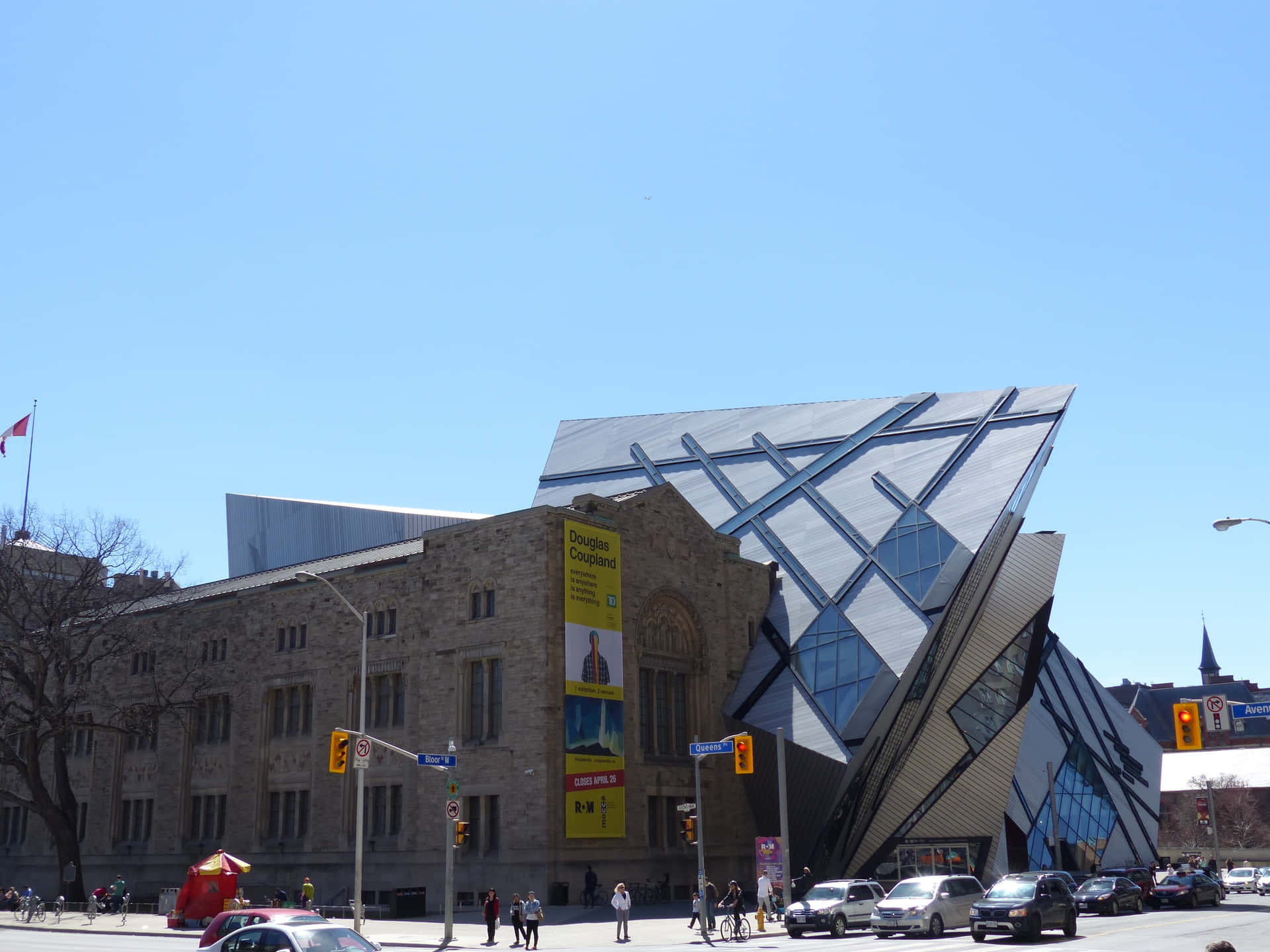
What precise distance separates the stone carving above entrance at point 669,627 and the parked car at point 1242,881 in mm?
34688

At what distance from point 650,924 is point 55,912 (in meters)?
27.4

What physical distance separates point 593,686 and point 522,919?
49.0 feet

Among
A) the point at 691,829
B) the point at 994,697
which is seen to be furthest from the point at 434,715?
the point at 994,697

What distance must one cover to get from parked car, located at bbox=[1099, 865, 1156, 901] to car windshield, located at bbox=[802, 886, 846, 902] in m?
12.0

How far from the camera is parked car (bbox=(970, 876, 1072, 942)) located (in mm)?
29859

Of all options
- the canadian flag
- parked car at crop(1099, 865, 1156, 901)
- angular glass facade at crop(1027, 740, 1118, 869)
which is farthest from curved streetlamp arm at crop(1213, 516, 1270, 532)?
the canadian flag

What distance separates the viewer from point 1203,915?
130ft

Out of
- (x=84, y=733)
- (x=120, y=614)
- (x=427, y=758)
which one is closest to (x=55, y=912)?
(x=120, y=614)

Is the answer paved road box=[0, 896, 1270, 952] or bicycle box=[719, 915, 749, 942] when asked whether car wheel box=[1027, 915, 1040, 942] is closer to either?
paved road box=[0, 896, 1270, 952]

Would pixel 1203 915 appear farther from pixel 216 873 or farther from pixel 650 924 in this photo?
pixel 216 873

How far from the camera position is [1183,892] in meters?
45.1

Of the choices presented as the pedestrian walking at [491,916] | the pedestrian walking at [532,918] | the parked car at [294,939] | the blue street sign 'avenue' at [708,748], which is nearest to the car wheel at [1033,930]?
the blue street sign 'avenue' at [708,748]

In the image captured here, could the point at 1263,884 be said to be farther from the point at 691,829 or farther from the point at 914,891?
the point at 691,829

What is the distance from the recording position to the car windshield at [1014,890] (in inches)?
1209
